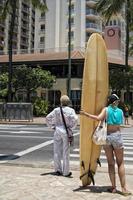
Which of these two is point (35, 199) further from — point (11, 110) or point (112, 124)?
point (11, 110)

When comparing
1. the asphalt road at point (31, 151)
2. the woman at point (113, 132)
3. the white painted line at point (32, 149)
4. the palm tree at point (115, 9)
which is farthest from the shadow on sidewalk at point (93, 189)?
the palm tree at point (115, 9)

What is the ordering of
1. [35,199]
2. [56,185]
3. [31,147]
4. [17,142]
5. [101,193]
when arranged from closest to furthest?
[35,199]
[101,193]
[56,185]
[31,147]
[17,142]

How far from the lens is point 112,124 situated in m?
7.36

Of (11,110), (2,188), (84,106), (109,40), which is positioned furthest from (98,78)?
(109,40)

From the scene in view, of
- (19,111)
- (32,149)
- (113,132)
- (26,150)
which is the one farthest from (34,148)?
(19,111)

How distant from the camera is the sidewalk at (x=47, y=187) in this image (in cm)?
716

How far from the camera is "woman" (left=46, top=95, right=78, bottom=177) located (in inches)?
356

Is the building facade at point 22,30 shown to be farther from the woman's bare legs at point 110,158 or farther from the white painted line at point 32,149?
the woman's bare legs at point 110,158

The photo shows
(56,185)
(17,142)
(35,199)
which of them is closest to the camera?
(35,199)

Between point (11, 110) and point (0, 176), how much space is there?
23012mm

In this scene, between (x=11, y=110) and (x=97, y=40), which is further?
(x=11, y=110)

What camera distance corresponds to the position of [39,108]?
1503 inches

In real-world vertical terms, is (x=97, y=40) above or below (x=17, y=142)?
above

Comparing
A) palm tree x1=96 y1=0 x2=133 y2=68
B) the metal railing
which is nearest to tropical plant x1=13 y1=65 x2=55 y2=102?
the metal railing
